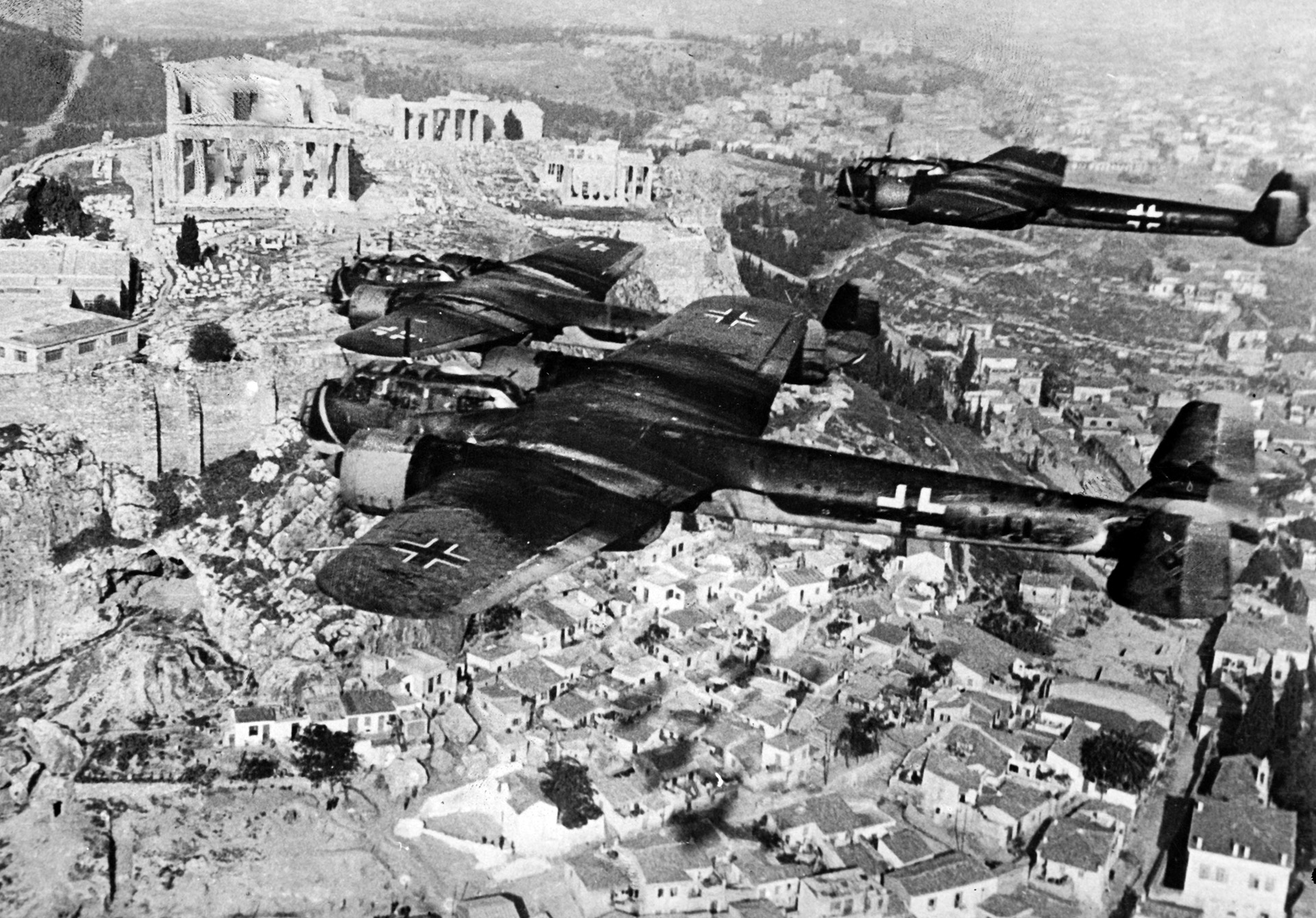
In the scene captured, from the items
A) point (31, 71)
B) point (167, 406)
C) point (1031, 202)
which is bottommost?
point (167, 406)

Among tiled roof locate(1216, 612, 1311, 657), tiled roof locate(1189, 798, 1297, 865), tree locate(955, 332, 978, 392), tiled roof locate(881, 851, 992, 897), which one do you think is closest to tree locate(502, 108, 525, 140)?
tree locate(955, 332, 978, 392)

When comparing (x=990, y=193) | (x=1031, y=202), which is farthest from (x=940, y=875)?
(x=990, y=193)

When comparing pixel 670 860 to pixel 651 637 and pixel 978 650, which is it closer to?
pixel 651 637

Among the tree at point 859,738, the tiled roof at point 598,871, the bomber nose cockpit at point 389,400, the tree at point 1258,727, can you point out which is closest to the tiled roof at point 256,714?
the tiled roof at point 598,871

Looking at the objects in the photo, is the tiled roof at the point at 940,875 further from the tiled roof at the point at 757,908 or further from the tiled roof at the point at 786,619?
the tiled roof at the point at 786,619

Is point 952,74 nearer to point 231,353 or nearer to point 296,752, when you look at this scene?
point 231,353

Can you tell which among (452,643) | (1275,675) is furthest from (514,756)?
(1275,675)

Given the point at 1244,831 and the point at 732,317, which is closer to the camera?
the point at 732,317
